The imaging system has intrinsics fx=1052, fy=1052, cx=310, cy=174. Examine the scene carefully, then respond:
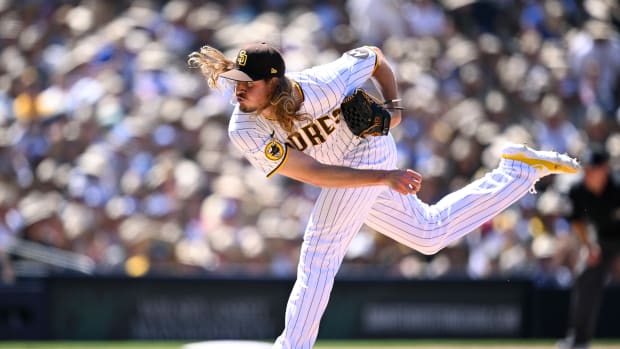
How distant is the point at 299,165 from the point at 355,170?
0.28 m

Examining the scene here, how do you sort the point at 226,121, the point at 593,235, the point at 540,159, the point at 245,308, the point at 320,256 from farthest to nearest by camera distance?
the point at 226,121 → the point at 245,308 → the point at 593,235 → the point at 540,159 → the point at 320,256

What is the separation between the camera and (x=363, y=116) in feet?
18.2

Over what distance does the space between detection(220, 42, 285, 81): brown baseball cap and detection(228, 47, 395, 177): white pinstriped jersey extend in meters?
0.23

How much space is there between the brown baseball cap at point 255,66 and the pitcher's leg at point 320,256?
80 cm

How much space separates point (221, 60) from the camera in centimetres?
530

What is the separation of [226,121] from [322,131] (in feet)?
19.1

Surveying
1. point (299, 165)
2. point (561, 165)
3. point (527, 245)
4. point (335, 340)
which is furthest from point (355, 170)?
point (527, 245)

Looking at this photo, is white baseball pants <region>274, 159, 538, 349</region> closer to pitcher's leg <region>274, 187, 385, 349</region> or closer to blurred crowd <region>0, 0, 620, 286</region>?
pitcher's leg <region>274, 187, 385, 349</region>

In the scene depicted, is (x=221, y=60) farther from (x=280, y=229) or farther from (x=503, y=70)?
(x=503, y=70)

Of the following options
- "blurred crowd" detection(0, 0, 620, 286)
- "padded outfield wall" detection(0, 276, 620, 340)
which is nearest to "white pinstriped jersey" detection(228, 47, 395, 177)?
"padded outfield wall" detection(0, 276, 620, 340)

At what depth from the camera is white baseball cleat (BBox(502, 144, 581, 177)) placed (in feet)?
19.8

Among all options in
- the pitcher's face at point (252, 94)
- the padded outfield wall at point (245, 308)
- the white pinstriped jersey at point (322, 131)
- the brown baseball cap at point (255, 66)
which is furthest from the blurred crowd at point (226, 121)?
the brown baseball cap at point (255, 66)

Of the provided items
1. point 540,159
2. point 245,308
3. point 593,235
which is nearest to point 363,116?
point 540,159

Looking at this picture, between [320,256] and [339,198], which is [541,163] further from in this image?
[320,256]
